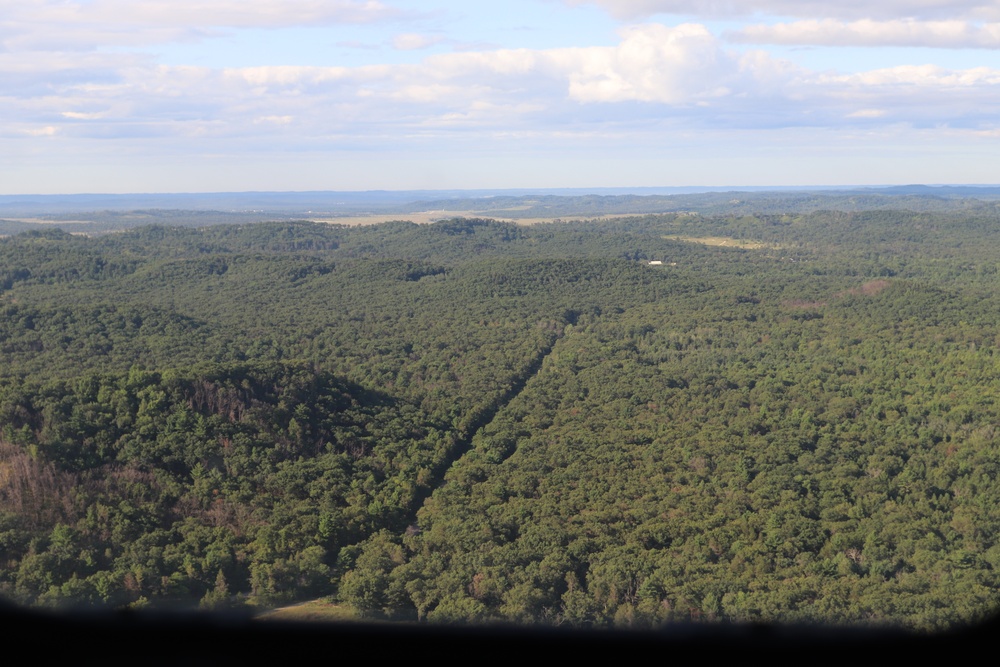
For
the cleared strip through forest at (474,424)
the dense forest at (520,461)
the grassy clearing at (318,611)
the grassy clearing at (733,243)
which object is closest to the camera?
the grassy clearing at (318,611)

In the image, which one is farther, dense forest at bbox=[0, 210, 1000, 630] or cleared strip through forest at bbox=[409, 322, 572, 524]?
cleared strip through forest at bbox=[409, 322, 572, 524]

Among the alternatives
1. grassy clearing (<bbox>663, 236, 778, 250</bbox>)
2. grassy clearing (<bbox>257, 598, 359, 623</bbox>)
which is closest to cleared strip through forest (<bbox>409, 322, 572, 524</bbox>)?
grassy clearing (<bbox>257, 598, 359, 623</bbox>)

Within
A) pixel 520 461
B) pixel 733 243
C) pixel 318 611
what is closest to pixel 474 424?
pixel 520 461

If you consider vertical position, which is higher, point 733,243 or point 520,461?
point 733,243

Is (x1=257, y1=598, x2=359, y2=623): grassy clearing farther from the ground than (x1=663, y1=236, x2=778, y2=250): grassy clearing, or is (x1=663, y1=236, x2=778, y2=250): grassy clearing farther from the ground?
(x1=663, y1=236, x2=778, y2=250): grassy clearing

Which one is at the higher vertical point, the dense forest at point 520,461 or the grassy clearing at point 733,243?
the grassy clearing at point 733,243

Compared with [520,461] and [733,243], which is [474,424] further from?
[733,243]

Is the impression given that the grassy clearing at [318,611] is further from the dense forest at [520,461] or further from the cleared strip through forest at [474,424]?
the cleared strip through forest at [474,424]

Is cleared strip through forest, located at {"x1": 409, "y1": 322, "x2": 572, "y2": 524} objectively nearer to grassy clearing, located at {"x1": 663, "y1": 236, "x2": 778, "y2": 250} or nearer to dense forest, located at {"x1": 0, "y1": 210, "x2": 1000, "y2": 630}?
dense forest, located at {"x1": 0, "y1": 210, "x2": 1000, "y2": 630}

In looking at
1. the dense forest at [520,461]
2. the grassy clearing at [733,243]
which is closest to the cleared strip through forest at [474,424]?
the dense forest at [520,461]
